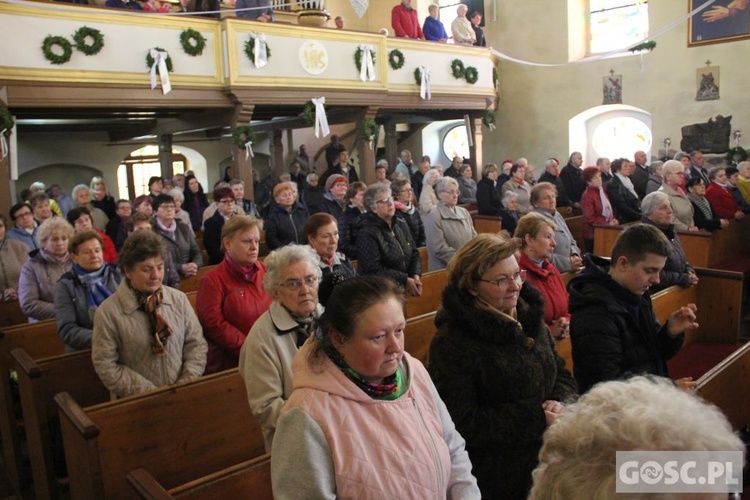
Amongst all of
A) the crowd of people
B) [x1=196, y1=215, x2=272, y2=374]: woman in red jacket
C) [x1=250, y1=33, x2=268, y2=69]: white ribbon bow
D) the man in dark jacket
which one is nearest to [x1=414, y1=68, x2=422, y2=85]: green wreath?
[x1=250, y1=33, x2=268, y2=69]: white ribbon bow

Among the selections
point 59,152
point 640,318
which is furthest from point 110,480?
point 59,152

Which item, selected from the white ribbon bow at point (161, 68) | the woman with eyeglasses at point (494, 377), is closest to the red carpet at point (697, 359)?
the woman with eyeglasses at point (494, 377)

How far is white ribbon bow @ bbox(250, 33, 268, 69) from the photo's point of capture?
8844mm

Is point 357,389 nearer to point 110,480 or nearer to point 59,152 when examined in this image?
point 110,480

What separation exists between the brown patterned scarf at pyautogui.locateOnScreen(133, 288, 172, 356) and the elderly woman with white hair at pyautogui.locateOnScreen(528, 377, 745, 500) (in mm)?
2383

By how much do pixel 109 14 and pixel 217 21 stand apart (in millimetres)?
1455

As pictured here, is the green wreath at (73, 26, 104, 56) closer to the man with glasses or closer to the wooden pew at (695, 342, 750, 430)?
the man with glasses

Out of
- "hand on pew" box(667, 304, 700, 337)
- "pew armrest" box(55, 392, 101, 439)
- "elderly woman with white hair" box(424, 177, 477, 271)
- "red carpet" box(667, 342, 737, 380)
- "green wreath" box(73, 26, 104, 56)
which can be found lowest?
"red carpet" box(667, 342, 737, 380)

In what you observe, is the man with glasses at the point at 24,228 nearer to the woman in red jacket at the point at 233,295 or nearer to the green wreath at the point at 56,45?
the green wreath at the point at 56,45

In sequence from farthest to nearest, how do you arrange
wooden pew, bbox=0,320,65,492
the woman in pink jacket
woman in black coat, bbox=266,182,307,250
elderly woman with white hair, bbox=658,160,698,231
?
elderly woman with white hair, bbox=658,160,698,231
woman in black coat, bbox=266,182,307,250
wooden pew, bbox=0,320,65,492
the woman in pink jacket

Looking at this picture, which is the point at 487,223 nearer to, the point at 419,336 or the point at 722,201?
the point at 722,201

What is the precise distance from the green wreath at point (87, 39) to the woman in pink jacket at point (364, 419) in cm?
705

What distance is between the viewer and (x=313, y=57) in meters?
9.55

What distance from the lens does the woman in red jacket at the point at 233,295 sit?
324 cm
